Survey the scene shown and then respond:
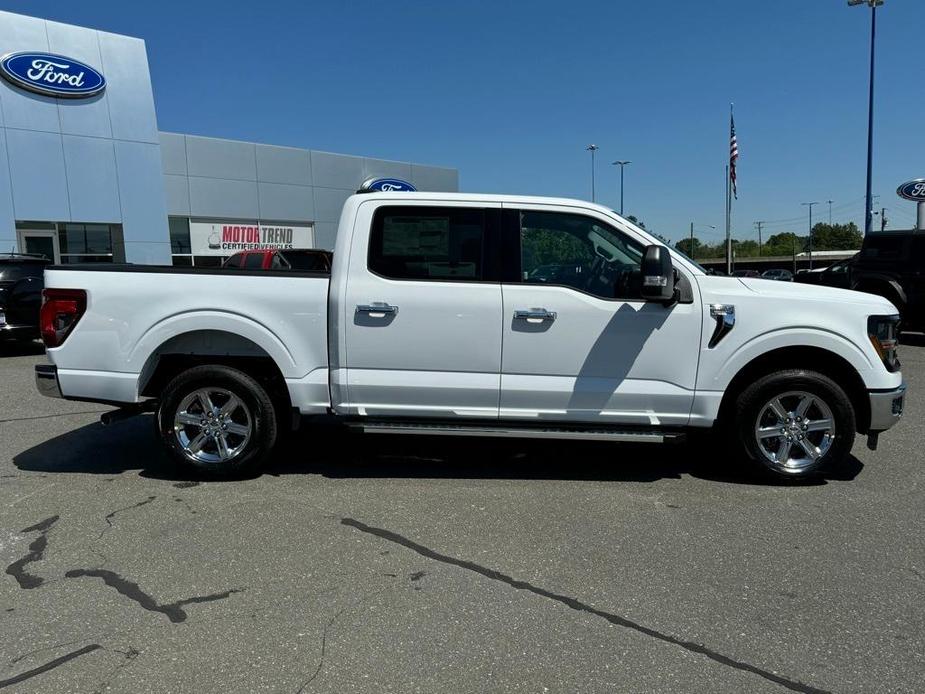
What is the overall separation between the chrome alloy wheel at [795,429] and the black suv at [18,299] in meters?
11.8

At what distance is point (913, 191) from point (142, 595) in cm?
2645

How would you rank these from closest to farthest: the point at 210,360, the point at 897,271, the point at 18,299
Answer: the point at 210,360 < the point at 18,299 < the point at 897,271

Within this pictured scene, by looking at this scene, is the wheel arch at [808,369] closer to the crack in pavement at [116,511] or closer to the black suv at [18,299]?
the crack in pavement at [116,511]

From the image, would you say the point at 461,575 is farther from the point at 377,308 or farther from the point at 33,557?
the point at 33,557

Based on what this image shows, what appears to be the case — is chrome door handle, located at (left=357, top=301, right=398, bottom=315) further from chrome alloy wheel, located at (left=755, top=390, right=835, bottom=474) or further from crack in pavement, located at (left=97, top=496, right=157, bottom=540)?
chrome alloy wheel, located at (left=755, top=390, right=835, bottom=474)

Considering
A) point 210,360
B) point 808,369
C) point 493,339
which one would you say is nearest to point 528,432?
point 493,339

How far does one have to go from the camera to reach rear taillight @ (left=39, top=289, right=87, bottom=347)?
500 cm

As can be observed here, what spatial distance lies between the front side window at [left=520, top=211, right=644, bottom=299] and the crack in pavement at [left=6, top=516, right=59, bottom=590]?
346 cm

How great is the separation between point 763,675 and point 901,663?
61cm

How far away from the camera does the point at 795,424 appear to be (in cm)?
499

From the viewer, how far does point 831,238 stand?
12106 centimetres

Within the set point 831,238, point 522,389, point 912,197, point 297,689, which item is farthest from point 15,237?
point 831,238

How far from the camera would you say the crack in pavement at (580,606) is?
275cm

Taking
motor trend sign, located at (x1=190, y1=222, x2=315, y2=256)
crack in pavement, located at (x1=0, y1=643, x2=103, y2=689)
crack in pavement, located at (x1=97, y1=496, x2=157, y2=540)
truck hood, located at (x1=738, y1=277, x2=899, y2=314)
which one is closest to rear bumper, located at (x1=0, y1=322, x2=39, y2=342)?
crack in pavement, located at (x1=97, y1=496, x2=157, y2=540)
